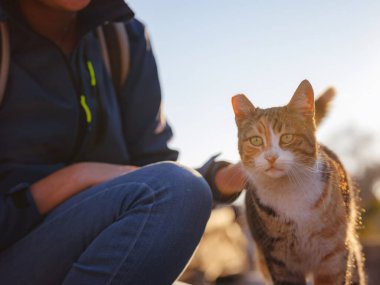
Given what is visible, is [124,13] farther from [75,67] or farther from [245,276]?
[245,276]

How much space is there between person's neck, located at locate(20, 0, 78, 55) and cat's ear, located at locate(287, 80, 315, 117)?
3.16ft

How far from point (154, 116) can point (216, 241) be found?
3.50 meters

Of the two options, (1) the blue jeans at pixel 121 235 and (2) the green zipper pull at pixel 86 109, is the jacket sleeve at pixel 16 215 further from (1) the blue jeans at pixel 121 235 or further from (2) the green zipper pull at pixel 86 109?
(2) the green zipper pull at pixel 86 109

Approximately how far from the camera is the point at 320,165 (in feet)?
5.65

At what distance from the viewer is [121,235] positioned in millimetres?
1407

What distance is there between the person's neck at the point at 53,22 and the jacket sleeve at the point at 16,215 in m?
0.67

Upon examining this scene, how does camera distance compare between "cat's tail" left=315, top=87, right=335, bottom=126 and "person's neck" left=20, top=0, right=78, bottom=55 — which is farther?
"cat's tail" left=315, top=87, right=335, bottom=126

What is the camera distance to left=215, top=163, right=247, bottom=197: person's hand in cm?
171

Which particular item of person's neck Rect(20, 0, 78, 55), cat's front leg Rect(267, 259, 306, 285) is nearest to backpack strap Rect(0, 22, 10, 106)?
person's neck Rect(20, 0, 78, 55)

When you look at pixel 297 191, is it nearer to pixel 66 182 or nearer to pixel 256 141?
pixel 256 141

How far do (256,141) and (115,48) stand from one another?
0.75 metres

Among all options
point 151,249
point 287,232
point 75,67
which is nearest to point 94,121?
point 75,67

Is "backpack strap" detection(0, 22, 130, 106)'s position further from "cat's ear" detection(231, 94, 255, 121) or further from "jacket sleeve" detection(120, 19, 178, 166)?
"cat's ear" detection(231, 94, 255, 121)

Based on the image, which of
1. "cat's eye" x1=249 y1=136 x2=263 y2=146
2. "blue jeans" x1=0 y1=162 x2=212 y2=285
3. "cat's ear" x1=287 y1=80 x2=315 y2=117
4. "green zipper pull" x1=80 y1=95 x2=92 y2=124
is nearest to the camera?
"blue jeans" x1=0 y1=162 x2=212 y2=285
